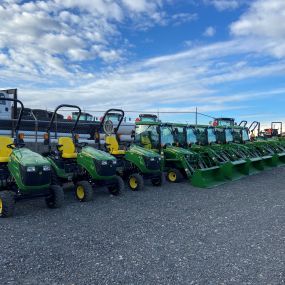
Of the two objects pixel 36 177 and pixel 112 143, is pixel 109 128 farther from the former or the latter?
pixel 36 177

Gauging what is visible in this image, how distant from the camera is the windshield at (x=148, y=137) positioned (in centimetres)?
991

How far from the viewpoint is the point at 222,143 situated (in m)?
13.4

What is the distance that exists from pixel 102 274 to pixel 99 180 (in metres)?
3.64

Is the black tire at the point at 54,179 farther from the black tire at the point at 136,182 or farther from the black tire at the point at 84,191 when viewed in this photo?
the black tire at the point at 136,182

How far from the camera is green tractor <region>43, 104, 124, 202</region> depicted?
6.99 metres

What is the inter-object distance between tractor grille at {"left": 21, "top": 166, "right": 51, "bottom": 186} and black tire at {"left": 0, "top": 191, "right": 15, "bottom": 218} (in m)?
0.32

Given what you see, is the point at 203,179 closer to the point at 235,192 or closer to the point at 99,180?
the point at 235,192

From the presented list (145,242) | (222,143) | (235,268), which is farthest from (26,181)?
(222,143)

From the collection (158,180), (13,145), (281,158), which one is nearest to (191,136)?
Answer: (158,180)

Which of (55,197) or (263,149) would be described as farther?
(263,149)

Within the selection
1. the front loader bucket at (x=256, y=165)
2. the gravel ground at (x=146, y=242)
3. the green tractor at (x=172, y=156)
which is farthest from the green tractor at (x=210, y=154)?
the gravel ground at (x=146, y=242)

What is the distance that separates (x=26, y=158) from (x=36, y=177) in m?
0.41

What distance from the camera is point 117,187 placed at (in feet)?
24.8

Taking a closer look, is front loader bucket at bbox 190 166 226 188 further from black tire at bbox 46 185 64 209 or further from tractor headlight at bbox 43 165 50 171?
tractor headlight at bbox 43 165 50 171
